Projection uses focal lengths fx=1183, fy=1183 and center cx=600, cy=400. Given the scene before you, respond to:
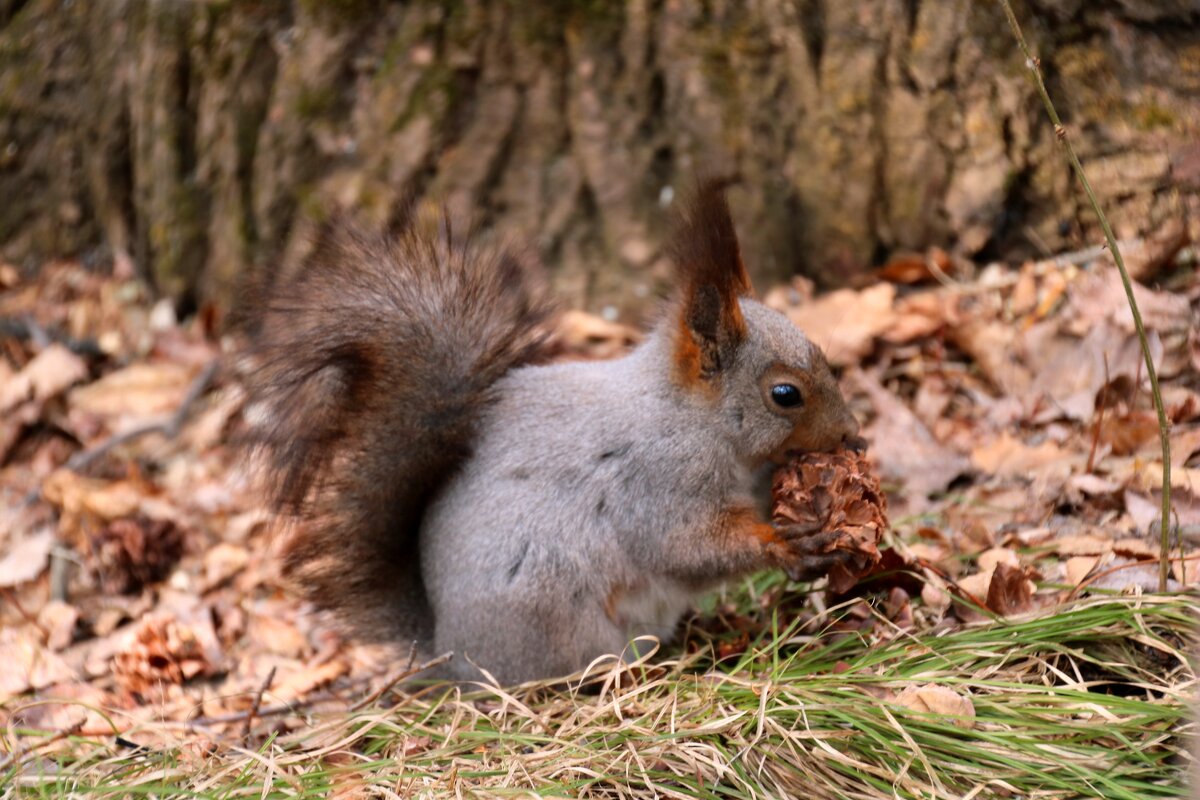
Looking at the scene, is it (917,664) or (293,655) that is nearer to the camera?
(917,664)

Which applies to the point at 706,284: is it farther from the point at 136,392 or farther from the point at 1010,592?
the point at 136,392

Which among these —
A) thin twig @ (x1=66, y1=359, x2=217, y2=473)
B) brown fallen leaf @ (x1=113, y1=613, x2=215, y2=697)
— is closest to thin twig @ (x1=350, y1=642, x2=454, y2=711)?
brown fallen leaf @ (x1=113, y1=613, x2=215, y2=697)

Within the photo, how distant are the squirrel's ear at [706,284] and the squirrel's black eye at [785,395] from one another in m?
0.11

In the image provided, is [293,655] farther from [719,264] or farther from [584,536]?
[719,264]

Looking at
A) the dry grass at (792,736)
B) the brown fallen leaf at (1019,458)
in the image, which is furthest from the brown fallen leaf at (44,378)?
the brown fallen leaf at (1019,458)

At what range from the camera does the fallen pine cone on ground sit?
2.06 meters

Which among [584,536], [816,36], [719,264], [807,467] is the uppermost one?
[816,36]

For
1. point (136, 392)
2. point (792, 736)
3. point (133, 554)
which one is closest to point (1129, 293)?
point (792, 736)

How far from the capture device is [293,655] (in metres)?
2.73

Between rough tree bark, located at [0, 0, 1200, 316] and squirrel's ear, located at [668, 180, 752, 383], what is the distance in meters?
1.11

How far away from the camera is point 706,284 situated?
2.18 m

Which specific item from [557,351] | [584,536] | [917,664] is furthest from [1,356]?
[917,664]

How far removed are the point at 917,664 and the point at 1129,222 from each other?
1.64m

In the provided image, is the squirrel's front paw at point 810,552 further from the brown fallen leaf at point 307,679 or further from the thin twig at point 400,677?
the brown fallen leaf at point 307,679
